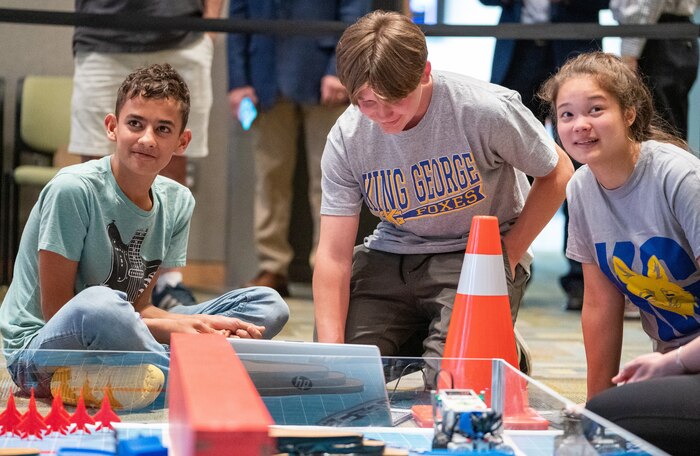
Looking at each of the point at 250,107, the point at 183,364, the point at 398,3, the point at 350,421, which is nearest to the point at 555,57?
the point at 398,3

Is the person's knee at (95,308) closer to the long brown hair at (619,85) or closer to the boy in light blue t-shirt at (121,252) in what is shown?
the boy in light blue t-shirt at (121,252)

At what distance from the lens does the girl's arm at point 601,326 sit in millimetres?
1765

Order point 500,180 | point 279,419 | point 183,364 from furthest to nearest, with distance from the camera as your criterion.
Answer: point 500,180
point 279,419
point 183,364

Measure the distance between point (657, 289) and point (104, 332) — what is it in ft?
3.37

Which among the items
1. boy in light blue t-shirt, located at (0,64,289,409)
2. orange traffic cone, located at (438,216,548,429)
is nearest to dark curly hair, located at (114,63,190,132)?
boy in light blue t-shirt, located at (0,64,289,409)

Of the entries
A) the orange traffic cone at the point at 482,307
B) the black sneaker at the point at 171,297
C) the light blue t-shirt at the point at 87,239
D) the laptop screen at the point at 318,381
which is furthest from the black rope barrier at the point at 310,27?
the laptop screen at the point at 318,381

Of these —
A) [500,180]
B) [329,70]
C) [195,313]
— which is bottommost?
[195,313]

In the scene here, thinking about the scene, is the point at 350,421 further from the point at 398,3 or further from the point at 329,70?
the point at 329,70

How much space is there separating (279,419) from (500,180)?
96 cm

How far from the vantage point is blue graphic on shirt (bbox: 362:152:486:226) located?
6.52ft

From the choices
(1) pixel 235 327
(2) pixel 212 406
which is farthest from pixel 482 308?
(2) pixel 212 406

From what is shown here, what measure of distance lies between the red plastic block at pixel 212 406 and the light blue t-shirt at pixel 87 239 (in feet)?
2.78

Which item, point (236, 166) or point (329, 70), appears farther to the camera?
point (236, 166)

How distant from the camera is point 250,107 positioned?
3652 millimetres
